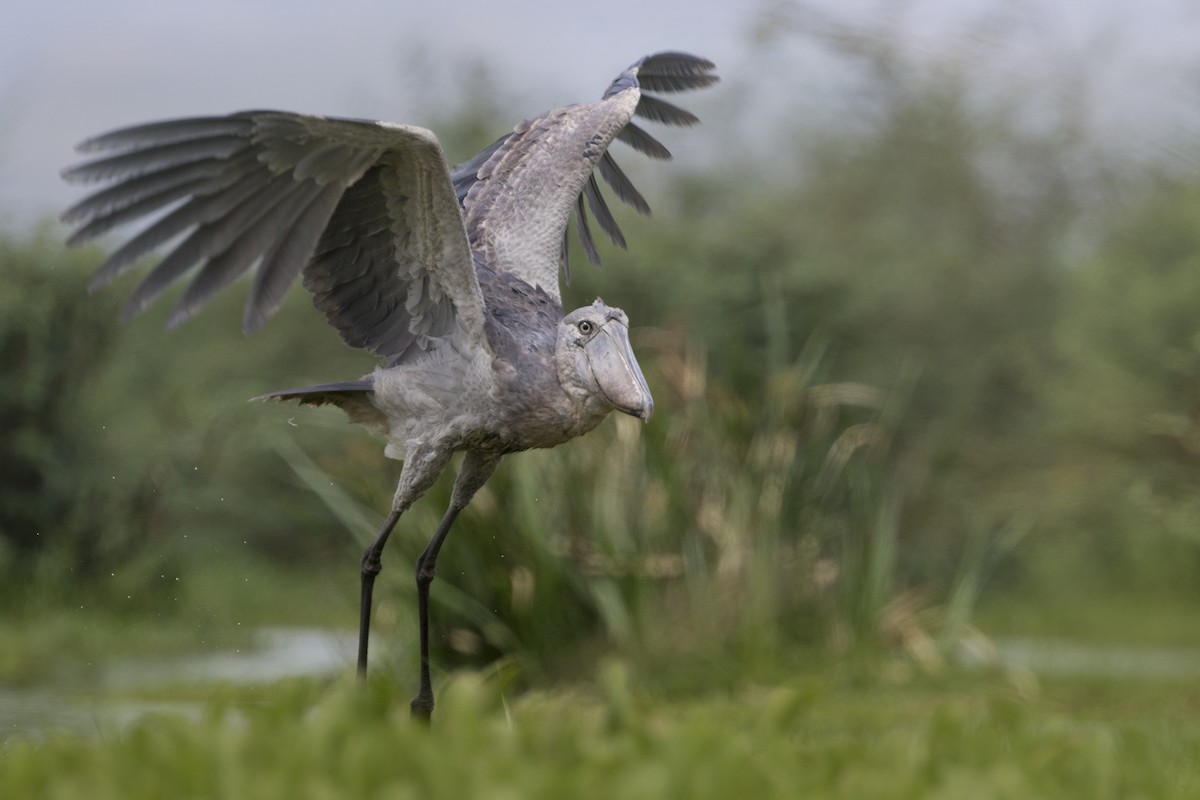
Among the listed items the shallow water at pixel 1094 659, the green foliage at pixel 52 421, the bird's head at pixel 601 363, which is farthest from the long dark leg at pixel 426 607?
the green foliage at pixel 52 421

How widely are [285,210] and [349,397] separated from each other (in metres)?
0.77

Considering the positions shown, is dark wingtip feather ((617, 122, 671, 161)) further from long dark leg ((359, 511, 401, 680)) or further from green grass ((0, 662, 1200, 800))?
green grass ((0, 662, 1200, 800))

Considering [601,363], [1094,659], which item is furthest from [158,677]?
[1094,659]

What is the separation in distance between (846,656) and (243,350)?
28.1ft

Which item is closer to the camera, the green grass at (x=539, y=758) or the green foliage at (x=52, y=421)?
the green grass at (x=539, y=758)

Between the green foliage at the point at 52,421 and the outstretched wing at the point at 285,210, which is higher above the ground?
the outstretched wing at the point at 285,210

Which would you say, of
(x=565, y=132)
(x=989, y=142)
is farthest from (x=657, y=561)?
(x=989, y=142)

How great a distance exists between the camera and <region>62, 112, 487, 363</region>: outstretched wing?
4.19 m

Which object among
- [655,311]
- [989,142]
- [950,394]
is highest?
[989,142]

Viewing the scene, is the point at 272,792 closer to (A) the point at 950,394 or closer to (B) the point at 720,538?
(B) the point at 720,538

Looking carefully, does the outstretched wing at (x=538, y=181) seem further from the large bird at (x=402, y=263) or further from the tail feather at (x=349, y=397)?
the tail feather at (x=349, y=397)

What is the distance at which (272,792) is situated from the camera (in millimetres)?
2377

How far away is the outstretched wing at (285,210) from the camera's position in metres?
4.19

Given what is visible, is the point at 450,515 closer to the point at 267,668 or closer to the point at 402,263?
the point at 402,263
